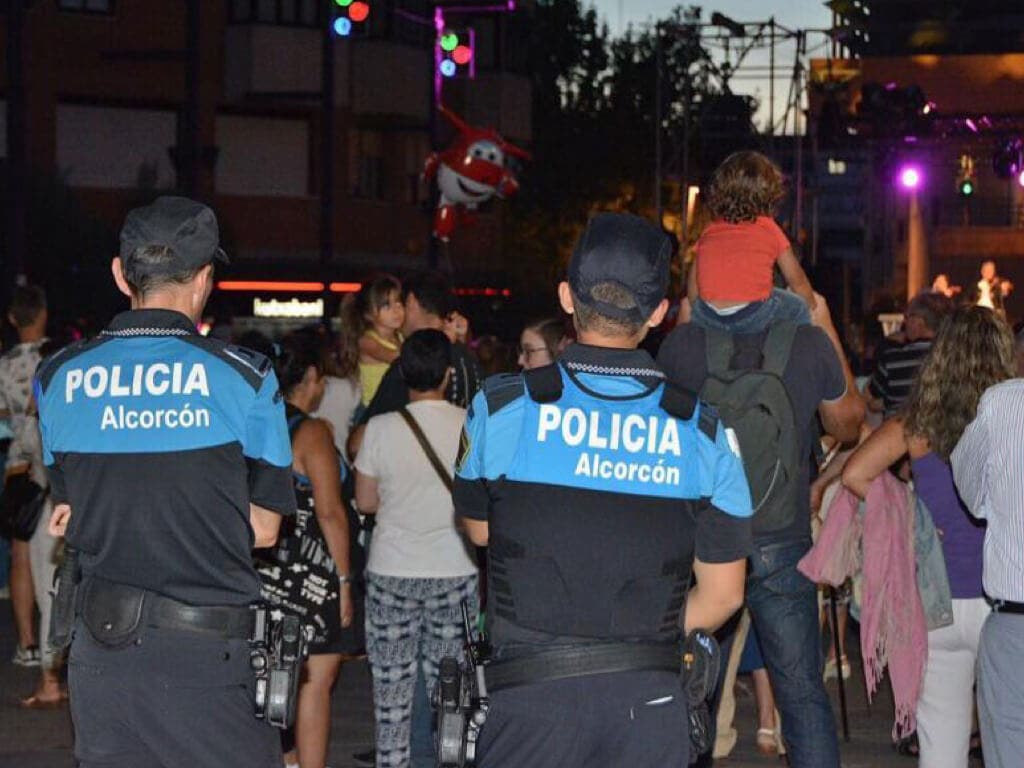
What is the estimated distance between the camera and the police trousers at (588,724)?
442 cm

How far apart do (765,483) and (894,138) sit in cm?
2212

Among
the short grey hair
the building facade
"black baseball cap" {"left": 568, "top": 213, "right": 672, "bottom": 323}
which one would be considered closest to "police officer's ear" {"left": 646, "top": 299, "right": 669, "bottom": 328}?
"black baseball cap" {"left": 568, "top": 213, "right": 672, "bottom": 323}

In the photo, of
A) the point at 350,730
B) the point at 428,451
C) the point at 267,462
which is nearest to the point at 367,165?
the point at 350,730

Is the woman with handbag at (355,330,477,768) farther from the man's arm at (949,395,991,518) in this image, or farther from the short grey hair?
the short grey hair

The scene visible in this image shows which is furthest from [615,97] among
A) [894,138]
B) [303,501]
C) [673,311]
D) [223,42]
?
[303,501]

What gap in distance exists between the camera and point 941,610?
6941mm

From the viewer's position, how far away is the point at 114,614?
16.3ft

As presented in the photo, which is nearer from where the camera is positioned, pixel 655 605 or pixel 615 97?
pixel 655 605

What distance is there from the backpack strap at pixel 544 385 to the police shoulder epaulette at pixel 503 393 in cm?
3

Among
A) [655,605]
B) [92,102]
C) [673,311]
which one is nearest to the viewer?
[655,605]

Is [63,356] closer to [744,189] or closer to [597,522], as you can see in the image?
[597,522]

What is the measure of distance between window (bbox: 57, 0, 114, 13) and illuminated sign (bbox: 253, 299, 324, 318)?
6.50m

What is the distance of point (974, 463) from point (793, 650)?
1.13 meters

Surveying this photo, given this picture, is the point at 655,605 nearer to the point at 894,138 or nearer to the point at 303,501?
the point at 303,501
